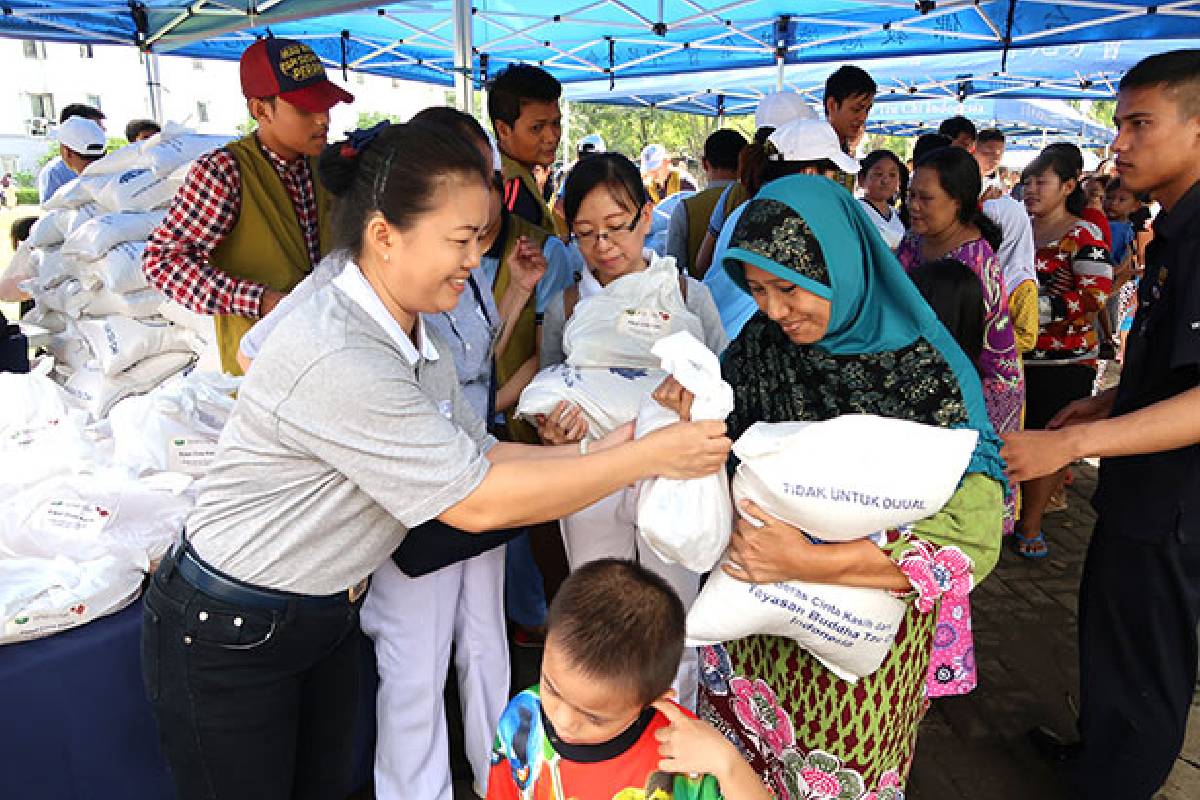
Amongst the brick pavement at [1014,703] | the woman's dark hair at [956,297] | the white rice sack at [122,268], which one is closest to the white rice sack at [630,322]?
the woman's dark hair at [956,297]

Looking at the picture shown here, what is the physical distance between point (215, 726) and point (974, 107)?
13.6 meters

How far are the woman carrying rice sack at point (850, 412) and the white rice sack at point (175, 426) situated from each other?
4.55 feet

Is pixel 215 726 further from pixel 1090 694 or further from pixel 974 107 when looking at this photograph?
pixel 974 107

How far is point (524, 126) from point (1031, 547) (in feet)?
11.0

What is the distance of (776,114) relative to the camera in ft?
12.6

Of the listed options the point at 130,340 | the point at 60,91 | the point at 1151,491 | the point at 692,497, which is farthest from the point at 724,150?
the point at 60,91

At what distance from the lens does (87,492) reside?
1.89 m

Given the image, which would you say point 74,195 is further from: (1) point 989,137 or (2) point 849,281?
(1) point 989,137

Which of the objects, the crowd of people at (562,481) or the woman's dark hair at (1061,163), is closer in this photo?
the crowd of people at (562,481)

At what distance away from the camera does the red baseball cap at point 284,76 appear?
2.26 meters

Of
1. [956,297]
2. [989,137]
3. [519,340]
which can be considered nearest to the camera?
[956,297]

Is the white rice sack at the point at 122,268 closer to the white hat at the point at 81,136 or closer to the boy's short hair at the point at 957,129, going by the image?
the white hat at the point at 81,136

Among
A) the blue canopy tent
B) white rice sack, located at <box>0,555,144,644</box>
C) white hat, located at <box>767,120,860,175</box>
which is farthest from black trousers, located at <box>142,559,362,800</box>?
the blue canopy tent

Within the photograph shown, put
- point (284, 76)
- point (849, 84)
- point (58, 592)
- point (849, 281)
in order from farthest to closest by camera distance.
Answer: point (849, 84)
point (284, 76)
point (58, 592)
point (849, 281)
